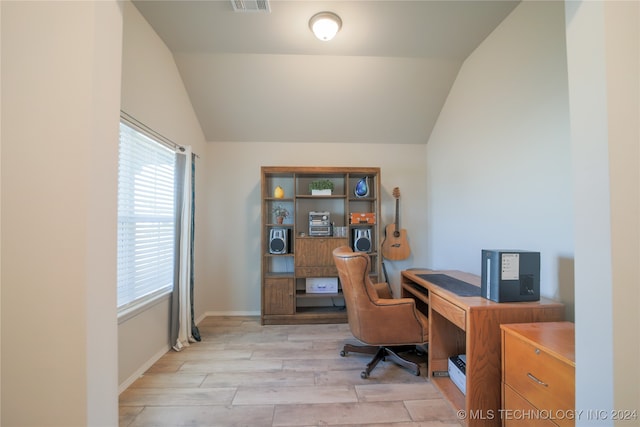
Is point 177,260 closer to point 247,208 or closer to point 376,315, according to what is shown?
point 247,208

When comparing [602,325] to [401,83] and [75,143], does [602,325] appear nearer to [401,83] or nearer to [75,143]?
[75,143]

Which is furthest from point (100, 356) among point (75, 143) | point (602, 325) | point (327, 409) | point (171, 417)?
point (602, 325)

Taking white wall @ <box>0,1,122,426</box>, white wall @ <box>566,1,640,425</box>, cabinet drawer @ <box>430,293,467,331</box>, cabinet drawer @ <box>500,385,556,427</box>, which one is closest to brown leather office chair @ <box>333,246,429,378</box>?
cabinet drawer @ <box>430,293,467,331</box>

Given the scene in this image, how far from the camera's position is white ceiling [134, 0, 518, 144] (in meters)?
1.87

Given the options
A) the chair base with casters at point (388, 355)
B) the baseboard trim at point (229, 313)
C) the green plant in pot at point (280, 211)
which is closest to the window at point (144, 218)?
the baseboard trim at point (229, 313)

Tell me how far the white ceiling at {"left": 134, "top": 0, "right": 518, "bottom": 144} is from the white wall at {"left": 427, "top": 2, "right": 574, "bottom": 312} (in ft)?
0.99

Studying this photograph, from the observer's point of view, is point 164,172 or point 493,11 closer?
point 493,11

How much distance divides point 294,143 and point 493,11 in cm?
226

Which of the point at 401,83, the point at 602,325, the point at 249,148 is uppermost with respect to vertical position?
the point at 401,83

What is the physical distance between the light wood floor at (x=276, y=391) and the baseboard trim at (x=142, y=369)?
0.04 m

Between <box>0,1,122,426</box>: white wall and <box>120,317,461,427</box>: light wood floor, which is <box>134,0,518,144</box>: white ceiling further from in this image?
<box>120,317,461,427</box>: light wood floor

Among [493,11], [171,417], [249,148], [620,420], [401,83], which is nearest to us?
[620,420]

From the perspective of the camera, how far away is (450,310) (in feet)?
4.79

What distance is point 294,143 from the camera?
3141 millimetres
